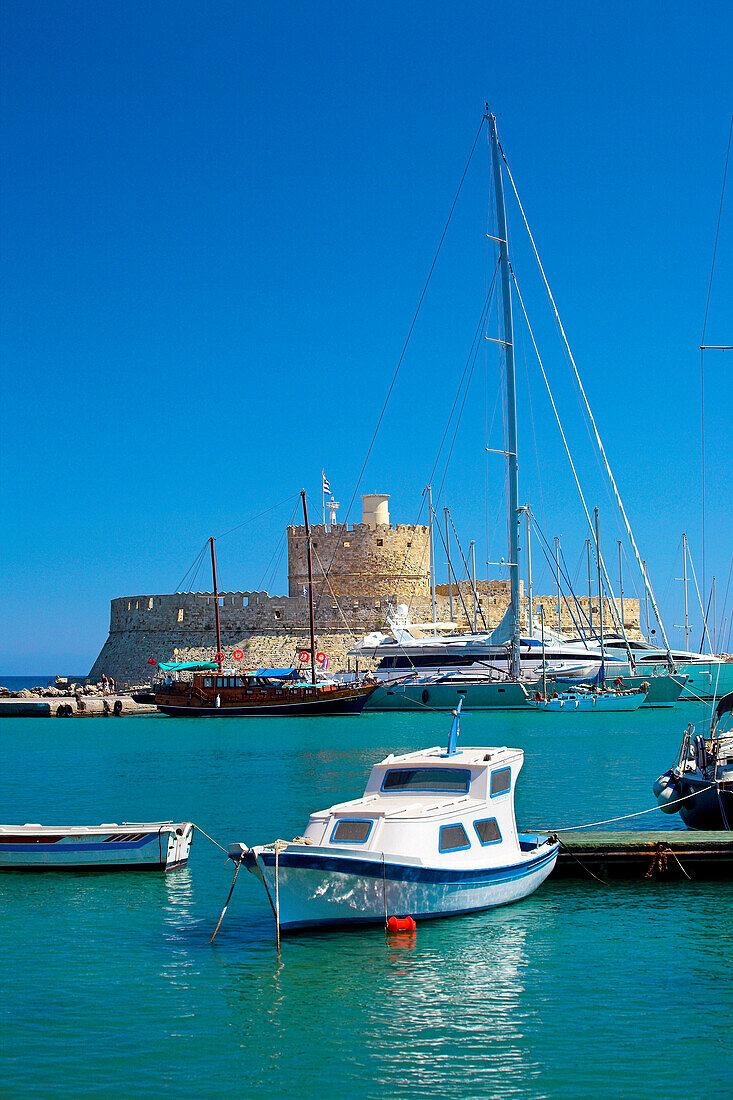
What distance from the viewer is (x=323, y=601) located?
49812 millimetres

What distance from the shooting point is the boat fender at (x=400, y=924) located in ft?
33.1

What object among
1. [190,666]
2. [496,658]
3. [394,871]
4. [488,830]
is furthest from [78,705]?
[394,871]

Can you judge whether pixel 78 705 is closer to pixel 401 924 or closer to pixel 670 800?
pixel 670 800

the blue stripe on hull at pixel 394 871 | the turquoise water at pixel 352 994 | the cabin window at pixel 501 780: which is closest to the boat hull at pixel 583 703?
the turquoise water at pixel 352 994

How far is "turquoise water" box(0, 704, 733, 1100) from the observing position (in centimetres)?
718

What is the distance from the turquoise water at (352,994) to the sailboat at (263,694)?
2267 cm

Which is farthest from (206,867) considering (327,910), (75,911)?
(327,910)

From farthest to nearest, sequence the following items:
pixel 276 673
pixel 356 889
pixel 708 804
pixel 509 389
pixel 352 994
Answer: pixel 276 673, pixel 509 389, pixel 708 804, pixel 356 889, pixel 352 994

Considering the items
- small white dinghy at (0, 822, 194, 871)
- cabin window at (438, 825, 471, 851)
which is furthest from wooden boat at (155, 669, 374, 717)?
cabin window at (438, 825, 471, 851)

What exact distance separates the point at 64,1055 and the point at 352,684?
33103mm

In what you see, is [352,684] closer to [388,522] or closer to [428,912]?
[388,522]

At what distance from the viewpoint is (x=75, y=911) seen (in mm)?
11594

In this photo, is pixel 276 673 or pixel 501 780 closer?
pixel 501 780

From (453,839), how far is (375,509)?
134 feet
